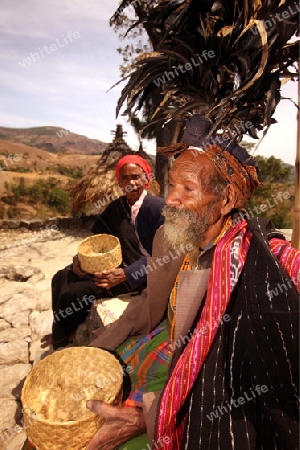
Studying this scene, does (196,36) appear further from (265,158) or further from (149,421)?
(265,158)

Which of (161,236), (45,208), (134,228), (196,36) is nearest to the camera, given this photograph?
(196,36)

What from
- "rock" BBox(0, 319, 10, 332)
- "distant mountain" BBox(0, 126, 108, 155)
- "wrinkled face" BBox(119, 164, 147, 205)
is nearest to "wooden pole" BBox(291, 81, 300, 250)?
"wrinkled face" BBox(119, 164, 147, 205)

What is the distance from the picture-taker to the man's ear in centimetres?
177

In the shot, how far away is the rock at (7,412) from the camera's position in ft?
9.64

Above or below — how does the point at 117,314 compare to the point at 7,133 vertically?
below

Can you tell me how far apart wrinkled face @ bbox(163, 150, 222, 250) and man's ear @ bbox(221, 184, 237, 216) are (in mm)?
32

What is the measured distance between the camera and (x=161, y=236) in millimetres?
2406

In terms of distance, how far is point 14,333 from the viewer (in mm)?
4398

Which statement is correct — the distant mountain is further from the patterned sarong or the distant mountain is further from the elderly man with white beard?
the elderly man with white beard

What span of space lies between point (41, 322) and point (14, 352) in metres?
0.64

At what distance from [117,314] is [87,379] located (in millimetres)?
977

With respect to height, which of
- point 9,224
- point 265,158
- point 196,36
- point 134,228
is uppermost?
point 265,158

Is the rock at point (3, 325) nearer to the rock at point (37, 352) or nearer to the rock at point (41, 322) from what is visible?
the rock at point (41, 322)

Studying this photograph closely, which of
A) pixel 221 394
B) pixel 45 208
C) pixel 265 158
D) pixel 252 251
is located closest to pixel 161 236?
pixel 252 251
